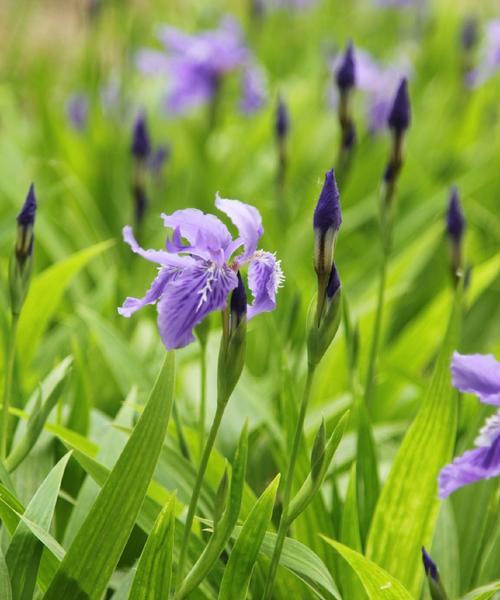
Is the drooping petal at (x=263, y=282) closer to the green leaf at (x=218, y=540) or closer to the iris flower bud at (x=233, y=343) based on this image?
the iris flower bud at (x=233, y=343)

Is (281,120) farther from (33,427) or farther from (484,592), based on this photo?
(484,592)

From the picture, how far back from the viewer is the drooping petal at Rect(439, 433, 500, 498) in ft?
3.16

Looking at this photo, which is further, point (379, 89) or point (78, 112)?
point (78, 112)

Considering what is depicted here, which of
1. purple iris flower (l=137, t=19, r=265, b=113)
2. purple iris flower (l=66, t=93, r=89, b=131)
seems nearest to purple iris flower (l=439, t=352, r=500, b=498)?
purple iris flower (l=137, t=19, r=265, b=113)

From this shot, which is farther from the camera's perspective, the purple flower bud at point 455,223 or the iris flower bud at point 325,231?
the purple flower bud at point 455,223

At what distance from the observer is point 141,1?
7.42 metres

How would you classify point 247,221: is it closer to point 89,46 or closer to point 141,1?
point 89,46

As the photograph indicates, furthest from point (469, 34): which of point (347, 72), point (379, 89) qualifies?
point (347, 72)

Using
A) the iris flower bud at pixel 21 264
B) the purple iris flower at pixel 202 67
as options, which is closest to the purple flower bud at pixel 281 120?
the iris flower bud at pixel 21 264

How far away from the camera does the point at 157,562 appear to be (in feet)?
3.38

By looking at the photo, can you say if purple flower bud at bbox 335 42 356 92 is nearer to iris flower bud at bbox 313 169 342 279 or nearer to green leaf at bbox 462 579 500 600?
iris flower bud at bbox 313 169 342 279

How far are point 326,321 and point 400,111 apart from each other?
22.8 inches

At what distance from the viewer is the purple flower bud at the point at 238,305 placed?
3.08ft

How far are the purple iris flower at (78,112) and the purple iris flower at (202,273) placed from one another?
2705mm
